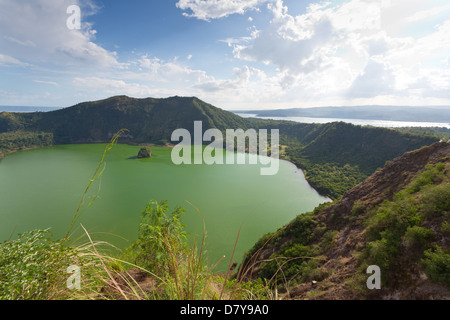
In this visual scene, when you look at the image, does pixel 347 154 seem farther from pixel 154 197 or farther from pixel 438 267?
pixel 438 267

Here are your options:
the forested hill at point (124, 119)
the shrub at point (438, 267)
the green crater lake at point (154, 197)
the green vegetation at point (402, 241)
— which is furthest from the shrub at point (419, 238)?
the forested hill at point (124, 119)

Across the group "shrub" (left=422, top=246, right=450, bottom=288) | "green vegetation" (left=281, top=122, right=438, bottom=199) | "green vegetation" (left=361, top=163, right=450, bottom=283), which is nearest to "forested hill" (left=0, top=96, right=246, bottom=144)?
"green vegetation" (left=281, top=122, right=438, bottom=199)

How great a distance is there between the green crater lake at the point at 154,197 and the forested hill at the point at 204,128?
887cm

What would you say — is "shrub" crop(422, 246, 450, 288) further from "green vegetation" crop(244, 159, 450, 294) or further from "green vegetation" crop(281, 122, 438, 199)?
"green vegetation" crop(281, 122, 438, 199)

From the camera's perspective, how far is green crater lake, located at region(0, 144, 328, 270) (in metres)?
20.9

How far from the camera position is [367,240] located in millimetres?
7594

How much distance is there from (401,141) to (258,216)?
4128cm

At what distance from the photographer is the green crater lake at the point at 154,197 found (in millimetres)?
20875

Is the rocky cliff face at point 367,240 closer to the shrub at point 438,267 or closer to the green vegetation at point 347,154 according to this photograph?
the shrub at point 438,267

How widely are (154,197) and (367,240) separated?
27889 mm

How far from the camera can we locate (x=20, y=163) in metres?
49.4

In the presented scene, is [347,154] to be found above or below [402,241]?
above

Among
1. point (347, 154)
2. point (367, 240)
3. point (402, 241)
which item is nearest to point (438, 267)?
point (402, 241)
